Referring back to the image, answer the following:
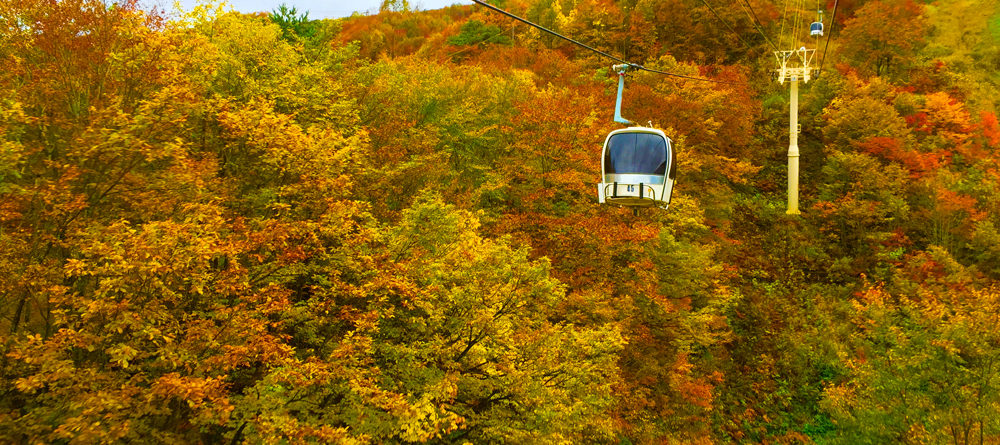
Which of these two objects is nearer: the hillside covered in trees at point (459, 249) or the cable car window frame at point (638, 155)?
the hillside covered in trees at point (459, 249)

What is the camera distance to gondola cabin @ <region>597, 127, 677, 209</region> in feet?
41.5

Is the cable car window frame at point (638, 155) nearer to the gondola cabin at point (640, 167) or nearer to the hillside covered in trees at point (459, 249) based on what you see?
the gondola cabin at point (640, 167)

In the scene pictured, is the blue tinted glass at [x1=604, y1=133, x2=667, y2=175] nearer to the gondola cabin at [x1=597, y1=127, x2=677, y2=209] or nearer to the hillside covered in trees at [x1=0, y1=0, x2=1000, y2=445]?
the gondola cabin at [x1=597, y1=127, x2=677, y2=209]

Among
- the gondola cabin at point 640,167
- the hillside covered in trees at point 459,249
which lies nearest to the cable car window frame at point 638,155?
the gondola cabin at point 640,167

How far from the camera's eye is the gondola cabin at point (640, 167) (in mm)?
12648

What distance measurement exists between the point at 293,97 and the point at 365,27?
54559 millimetres

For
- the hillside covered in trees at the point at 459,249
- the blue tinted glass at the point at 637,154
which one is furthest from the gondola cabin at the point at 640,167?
the hillside covered in trees at the point at 459,249

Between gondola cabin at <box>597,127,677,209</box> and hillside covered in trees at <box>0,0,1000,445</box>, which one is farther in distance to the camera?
gondola cabin at <box>597,127,677,209</box>

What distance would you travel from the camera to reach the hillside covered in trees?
1020cm

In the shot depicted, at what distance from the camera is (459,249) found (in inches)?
579

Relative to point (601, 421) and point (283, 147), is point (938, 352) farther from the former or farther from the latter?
point (283, 147)

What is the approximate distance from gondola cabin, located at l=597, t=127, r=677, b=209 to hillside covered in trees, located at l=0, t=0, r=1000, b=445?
11.6 feet

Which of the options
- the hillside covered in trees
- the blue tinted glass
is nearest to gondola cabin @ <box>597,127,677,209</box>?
the blue tinted glass

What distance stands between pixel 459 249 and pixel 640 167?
16.2 ft
